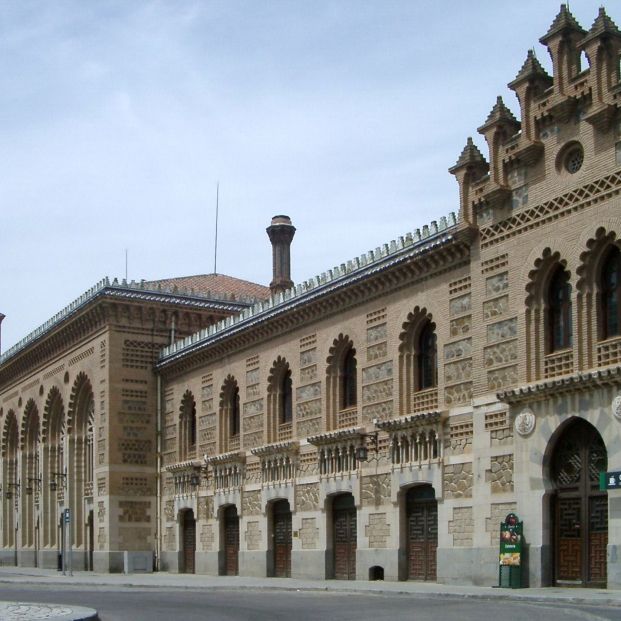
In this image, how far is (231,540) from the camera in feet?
126

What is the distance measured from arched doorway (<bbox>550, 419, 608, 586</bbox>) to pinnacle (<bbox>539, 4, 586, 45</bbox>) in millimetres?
8089

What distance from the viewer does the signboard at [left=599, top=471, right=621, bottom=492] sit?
22.4m

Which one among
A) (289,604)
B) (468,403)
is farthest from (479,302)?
(289,604)

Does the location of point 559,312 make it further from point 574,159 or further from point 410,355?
point 410,355

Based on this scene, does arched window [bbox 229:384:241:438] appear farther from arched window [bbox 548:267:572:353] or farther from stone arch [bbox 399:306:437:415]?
arched window [bbox 548:267:572:353]

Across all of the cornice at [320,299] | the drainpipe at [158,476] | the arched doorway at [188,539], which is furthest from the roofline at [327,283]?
Answer: the arched doorway at [188,539]

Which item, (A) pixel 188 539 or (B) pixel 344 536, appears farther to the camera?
(A) pixel 188 539

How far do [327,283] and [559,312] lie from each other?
9.37 m

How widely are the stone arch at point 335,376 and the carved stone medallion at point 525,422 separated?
8.17m

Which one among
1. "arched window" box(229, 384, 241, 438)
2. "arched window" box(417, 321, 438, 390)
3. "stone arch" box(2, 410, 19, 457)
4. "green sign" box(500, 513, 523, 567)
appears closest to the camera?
"green sign" box(500, 513, 523, 567)

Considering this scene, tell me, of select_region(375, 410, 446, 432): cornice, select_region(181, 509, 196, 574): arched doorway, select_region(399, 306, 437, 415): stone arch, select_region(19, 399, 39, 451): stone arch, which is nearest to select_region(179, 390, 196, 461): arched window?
select_region(181, 509, 196, 574): arched doorway

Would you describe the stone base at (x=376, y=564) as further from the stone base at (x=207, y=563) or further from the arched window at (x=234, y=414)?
the arched window at (x=234, y=414)

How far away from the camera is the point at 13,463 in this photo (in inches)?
2239

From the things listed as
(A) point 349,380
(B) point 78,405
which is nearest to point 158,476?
(B) point 78,405
